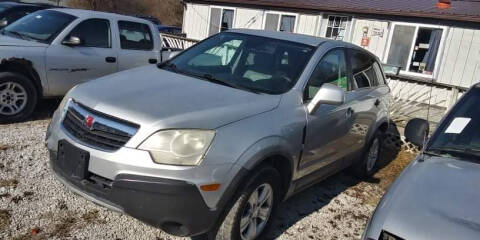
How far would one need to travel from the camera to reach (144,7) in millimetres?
47875

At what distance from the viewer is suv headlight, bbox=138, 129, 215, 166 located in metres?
2.60

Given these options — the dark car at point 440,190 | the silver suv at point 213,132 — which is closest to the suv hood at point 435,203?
the dark car at point 440,190

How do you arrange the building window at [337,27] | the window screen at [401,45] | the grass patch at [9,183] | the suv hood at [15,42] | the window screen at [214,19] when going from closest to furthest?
the grass patch at [9,183], the suv hood at [15,42], the window screen at [401,45], the building window at [337,27], the window screen at [214,19]

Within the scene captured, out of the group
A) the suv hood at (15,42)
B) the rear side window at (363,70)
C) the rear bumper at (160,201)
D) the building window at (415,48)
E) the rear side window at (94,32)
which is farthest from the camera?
the building window at (415,48)

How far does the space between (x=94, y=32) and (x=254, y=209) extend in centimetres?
438

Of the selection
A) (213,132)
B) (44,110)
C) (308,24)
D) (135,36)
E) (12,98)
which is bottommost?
(44,110)

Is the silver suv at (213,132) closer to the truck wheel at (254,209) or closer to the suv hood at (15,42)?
the truck wheel at (254,209)

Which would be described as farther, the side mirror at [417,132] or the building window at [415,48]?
the building window at [415,48]

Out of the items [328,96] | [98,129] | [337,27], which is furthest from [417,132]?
[337,27]

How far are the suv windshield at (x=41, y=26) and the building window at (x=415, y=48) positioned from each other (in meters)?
10.7

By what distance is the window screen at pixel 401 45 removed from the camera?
13.3 m

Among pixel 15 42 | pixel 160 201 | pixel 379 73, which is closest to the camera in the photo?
pixel 160 201

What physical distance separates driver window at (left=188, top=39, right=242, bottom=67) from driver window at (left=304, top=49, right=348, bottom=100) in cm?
82

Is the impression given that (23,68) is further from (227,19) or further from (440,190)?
(227,19)
